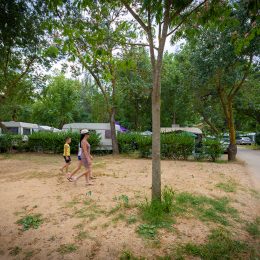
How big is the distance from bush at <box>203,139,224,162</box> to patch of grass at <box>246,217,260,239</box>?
10.5 metres

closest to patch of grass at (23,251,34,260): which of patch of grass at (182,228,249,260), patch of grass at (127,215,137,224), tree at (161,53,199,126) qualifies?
patch of grass at (127,215,137,224)

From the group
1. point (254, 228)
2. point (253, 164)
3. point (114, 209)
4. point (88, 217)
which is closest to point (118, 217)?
point (114, 209)

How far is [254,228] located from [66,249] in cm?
326

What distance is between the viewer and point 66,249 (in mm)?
3779

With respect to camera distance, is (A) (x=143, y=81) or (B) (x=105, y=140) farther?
(B) (x=105, y=140)

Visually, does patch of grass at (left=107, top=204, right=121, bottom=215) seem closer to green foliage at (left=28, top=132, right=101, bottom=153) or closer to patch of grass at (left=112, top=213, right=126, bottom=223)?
patch of grass at (left=112, top=213, right=126, bottom=223)

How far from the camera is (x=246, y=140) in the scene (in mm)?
43312

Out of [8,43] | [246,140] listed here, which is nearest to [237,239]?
[8,43]

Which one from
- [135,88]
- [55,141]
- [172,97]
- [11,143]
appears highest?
[172,97]

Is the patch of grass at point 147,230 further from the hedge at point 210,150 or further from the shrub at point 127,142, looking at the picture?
the shrub at point 127,142

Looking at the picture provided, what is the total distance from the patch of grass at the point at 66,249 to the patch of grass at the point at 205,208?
2.19 metres

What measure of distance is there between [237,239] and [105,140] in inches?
643

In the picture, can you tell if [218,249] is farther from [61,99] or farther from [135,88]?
[61,99]

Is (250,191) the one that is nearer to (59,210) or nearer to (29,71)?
(59,210)
